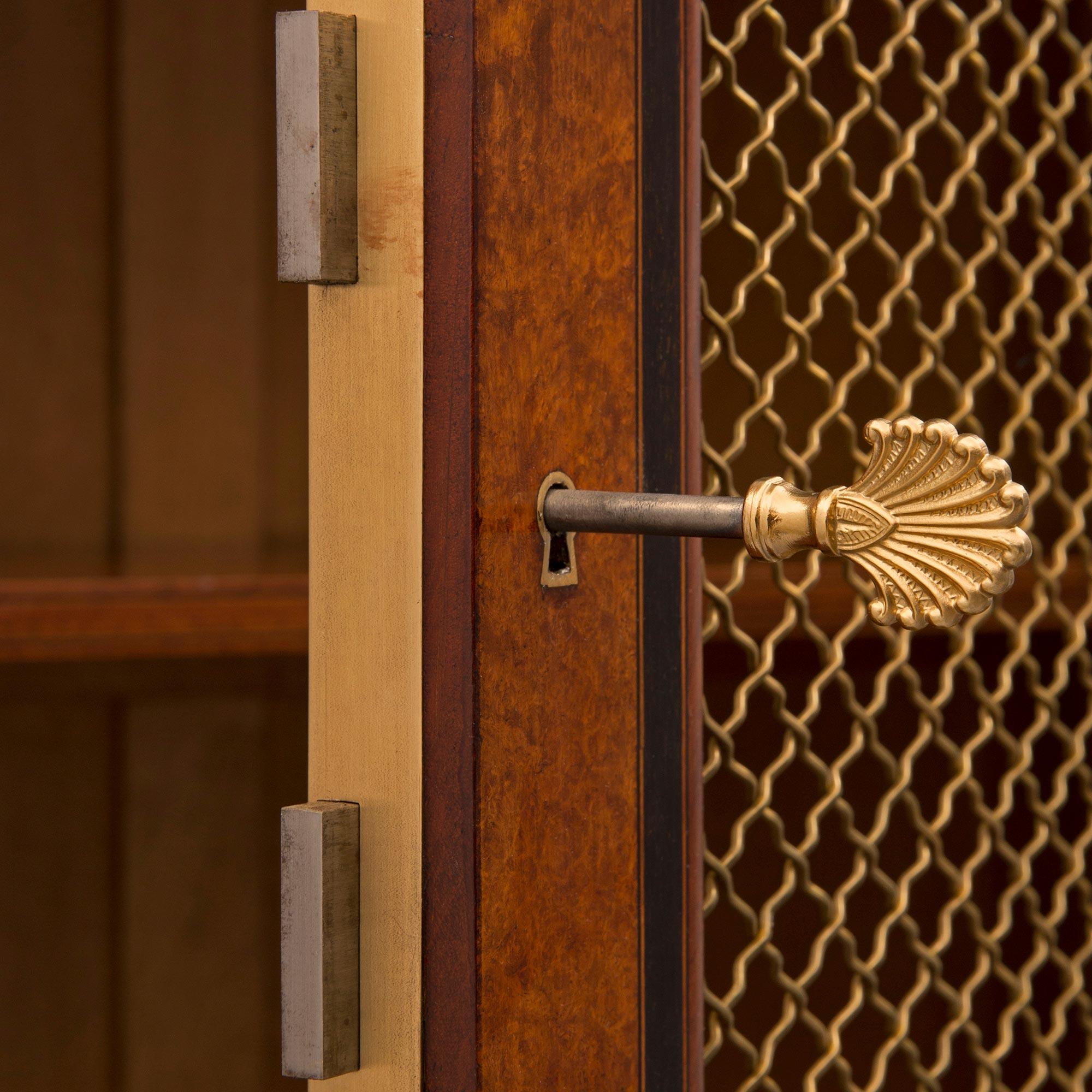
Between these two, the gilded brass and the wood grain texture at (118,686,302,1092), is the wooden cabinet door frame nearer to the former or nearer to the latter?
the gilded brass

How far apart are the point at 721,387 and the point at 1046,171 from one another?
22 cm

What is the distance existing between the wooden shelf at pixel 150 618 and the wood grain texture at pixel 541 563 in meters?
0.27

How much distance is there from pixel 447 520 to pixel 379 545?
18 mm

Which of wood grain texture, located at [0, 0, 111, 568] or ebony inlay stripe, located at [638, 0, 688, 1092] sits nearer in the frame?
ebony inlay stripe, located at [638, 0, 688, 1092]

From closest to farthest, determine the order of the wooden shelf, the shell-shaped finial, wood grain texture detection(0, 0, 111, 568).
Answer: the shell-shaped finial < the wooden shelf < wood grain texture detection(0, 0, 111, 568)

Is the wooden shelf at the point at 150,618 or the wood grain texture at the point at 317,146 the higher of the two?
the wood grain texture at the point at 317,146

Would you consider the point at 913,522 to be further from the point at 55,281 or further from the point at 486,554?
the point at 55,281

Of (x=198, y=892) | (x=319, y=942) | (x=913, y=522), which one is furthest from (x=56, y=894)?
(x=913, y=522)

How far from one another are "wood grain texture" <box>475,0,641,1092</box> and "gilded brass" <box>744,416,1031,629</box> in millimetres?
60

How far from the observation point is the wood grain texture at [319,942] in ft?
1.06

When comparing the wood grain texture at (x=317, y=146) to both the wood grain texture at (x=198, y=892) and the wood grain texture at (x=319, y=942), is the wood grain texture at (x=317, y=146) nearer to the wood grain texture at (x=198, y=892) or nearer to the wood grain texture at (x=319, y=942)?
the wood grain texture at (x=319, y=942)

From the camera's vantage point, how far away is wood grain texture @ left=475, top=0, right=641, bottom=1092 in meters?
0.33

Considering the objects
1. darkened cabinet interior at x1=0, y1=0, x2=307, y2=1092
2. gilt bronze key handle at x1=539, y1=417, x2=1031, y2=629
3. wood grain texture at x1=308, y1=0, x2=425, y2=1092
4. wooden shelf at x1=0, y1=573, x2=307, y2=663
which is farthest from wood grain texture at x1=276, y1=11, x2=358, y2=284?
darkened cabinet interior at x1=0, y1=0, x2=307, y2=1092

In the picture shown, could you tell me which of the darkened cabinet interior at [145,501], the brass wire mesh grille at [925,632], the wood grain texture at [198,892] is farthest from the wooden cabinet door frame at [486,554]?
the wood grain texture at [198,892]
